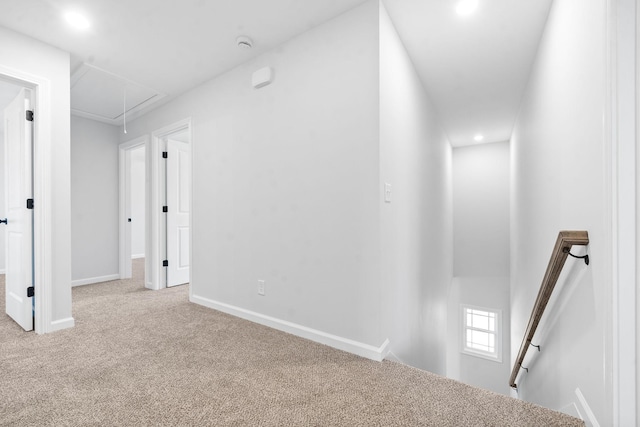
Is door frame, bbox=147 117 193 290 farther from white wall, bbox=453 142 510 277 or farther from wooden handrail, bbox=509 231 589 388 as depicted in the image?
white wall, bbox=453 142 510 277

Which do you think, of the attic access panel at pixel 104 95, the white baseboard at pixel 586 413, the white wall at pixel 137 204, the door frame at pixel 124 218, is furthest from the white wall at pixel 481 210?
the white wall at pixel 137 204

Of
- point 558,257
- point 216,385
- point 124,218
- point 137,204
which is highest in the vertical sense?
point 137,204

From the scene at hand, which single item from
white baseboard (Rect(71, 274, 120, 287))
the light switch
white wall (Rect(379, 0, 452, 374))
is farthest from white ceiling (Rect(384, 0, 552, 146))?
white baseboard (Rect(71, 274, 120, 287))

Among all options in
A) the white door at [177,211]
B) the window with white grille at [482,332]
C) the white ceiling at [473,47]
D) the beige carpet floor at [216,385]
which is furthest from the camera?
the window with white grille at [482,332]

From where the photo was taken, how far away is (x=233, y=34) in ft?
7.83

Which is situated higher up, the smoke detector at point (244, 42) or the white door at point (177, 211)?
the smoke detector at point (244, 42)

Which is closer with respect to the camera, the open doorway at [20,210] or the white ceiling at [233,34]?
the white ceiling at [233,34]

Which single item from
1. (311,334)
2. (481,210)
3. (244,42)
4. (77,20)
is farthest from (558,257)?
(481,210)

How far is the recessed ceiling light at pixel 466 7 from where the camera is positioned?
6.72ft

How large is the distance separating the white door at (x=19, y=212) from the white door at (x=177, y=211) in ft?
4.79

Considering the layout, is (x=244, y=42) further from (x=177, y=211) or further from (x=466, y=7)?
(x=177, y=211)

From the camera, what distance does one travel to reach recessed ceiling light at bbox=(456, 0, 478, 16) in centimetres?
205

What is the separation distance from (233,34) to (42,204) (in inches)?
80.1

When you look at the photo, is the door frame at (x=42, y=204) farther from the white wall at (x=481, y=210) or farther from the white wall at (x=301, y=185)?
the white wall at (x=481, y=210)
